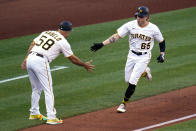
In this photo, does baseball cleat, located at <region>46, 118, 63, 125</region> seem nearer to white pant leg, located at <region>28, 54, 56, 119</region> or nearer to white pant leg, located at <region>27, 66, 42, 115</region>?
white pant leg, located at <region>28, 54, 56, 119</region>

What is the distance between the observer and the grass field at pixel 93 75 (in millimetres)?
11594

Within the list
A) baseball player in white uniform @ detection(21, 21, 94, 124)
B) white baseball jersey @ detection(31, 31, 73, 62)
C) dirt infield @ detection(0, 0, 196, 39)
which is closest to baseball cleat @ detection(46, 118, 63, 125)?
baseball player in white uniform @ detection(21, 21, 94, 124)

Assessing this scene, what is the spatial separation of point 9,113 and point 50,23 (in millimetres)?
9984

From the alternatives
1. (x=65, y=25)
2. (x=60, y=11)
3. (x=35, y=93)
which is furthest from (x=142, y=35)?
(x=60, y=11)

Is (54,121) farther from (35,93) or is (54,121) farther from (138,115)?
(138,115)

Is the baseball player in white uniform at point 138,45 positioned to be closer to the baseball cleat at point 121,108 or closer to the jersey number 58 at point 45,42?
the baseball cleat at point 121,108

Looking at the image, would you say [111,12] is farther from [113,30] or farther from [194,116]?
[194,116]

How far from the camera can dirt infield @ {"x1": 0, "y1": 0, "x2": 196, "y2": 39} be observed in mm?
20489

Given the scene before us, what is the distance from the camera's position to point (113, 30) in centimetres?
1889

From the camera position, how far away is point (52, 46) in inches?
405

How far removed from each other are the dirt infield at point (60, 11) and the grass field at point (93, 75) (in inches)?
63.4

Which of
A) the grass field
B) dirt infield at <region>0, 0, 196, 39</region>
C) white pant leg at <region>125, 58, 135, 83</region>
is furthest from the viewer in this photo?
dirt infield at <region>0, 0, 196, 39</region>

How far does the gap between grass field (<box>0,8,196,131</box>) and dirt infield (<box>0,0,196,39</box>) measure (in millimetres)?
1610

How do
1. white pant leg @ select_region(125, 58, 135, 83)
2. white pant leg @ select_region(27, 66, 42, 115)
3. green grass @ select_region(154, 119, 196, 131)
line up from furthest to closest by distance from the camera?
white pant leg @ select_region(125, 58, 135, 83)
white pant leg @ select_region(27, 66, 42, 115)
green grass @ select_region(154, 119, 196, 131)
